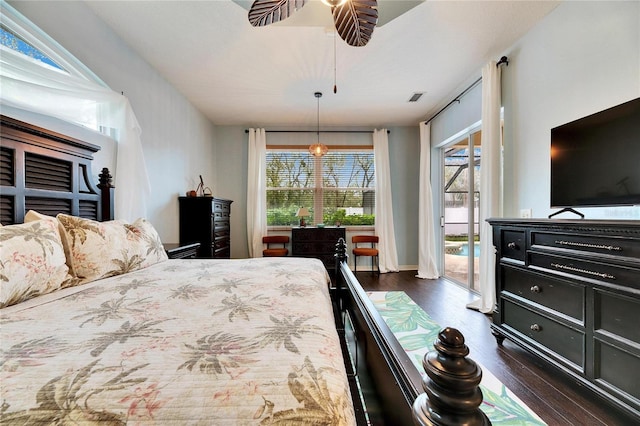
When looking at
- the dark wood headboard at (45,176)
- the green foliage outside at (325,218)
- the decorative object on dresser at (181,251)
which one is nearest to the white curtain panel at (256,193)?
the green foliage outside at (325,218)

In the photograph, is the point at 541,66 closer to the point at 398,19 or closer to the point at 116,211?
the point at 398,19

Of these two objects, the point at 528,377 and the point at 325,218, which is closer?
the point at 528,377

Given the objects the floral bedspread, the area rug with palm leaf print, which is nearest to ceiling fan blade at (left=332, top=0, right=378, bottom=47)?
the floral bedspread

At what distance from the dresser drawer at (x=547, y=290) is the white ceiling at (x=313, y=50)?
7.11 ft

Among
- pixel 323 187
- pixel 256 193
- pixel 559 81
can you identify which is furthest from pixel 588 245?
pixel 256 193

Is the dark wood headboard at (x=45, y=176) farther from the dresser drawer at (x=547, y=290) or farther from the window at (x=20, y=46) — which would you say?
the dresser drawer at (x=547, y=290)

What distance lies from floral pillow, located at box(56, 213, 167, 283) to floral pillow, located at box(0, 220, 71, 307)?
0.27 feet

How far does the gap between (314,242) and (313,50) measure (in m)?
2.92

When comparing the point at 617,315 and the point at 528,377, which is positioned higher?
the point at 617,315

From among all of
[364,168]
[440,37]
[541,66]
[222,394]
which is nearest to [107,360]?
[222,394]

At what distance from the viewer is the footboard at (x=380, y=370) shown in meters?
0.67

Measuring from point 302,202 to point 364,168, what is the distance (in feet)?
4.55

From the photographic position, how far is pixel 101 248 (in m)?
1.44

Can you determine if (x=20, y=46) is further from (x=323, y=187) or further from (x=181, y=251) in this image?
(x=323, y=187)
